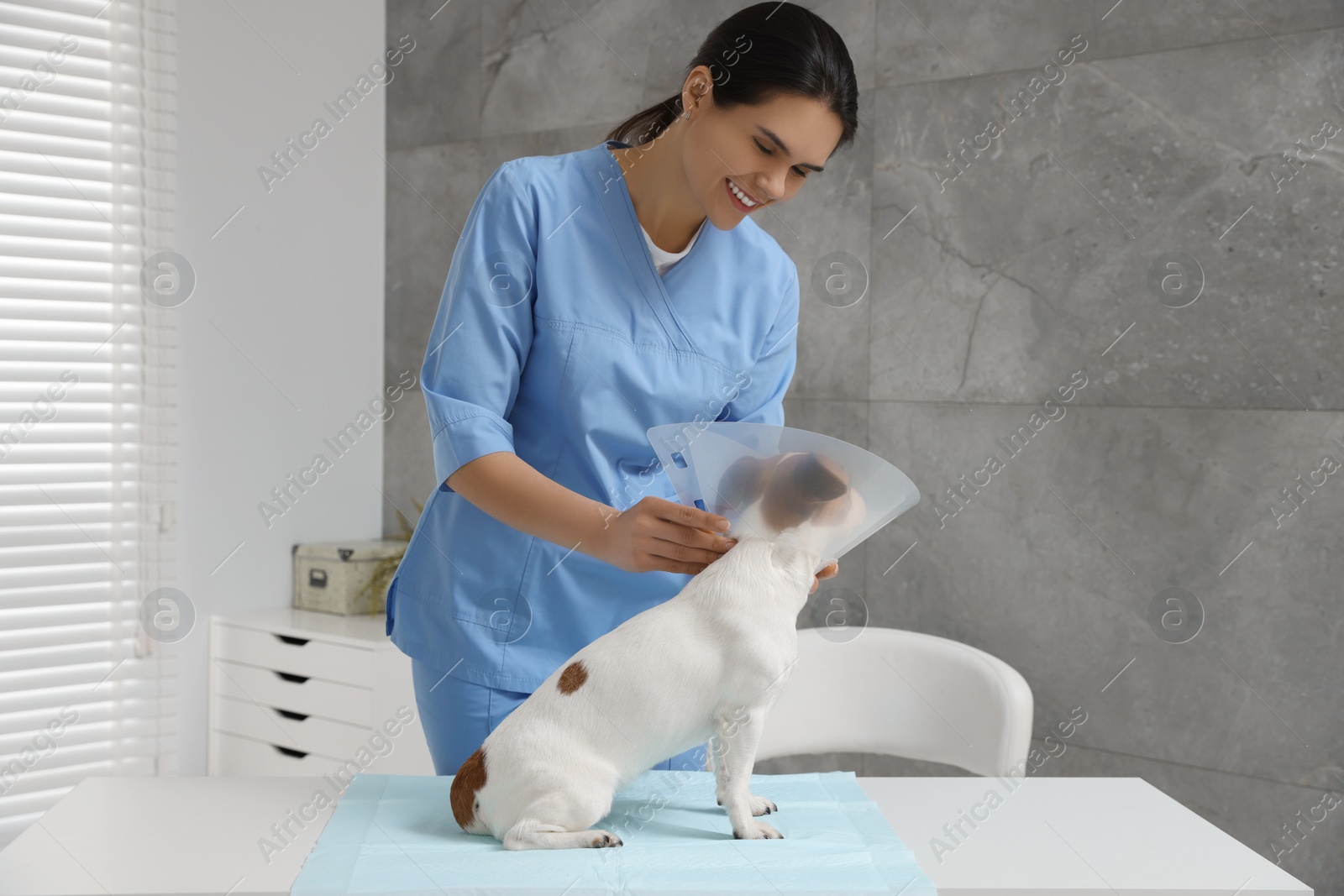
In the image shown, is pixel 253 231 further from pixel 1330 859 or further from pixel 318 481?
pixel 1330 859

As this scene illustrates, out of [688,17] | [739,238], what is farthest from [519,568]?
[688,17]

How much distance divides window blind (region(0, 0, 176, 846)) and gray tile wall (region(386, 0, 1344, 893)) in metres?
1.53

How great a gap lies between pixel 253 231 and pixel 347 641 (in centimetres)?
113

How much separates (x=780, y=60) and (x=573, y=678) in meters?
0.66

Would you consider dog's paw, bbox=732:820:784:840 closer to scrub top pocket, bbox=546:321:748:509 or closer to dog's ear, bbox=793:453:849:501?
dog's ear, bbox=793:453:849:501

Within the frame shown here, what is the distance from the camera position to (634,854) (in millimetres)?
931

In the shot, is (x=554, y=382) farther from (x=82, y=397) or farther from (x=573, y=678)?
(x=82, y=397)

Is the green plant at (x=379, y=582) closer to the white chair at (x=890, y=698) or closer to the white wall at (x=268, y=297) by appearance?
the white wall at (x=268, y=297)

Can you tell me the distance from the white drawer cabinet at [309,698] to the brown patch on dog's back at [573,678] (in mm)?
1743

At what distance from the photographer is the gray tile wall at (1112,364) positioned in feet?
6.16

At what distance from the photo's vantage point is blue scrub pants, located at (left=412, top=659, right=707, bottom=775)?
1213mm

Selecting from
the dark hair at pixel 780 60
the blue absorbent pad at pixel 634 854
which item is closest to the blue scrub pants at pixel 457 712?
the blue absorbent pad at pixel 634 854

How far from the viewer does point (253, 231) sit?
288cm

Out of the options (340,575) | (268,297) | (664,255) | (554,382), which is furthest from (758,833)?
(268,297)
